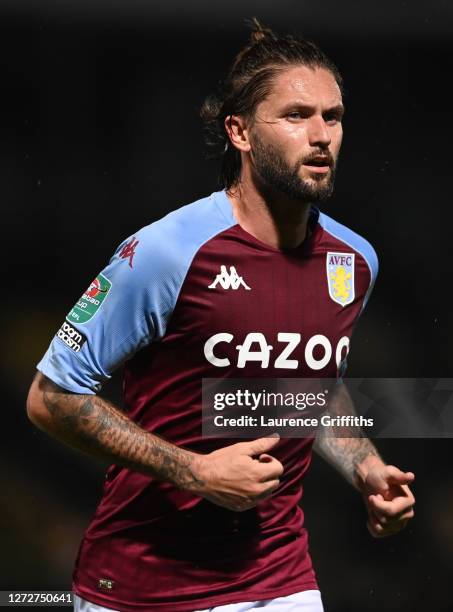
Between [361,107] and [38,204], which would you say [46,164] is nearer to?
[38,204]

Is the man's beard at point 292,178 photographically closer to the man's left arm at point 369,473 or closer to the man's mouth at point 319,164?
the man's mouth at point 319,164

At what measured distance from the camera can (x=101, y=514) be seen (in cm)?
303

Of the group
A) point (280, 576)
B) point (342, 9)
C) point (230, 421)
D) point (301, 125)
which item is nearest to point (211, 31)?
point (342, 9)

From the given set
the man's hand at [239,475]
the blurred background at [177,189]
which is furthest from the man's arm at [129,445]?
the blurred background at [177,189]

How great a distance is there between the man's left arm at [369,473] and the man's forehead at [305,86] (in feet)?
2.58

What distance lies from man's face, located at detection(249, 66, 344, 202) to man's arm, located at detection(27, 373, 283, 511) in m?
0.67

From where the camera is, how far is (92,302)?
111 inches

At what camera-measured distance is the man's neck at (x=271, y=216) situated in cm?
304

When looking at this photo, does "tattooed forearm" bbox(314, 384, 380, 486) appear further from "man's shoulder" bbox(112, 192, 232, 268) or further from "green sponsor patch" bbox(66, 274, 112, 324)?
"green sponsor patch" bbox(66, 274, 112, 324)

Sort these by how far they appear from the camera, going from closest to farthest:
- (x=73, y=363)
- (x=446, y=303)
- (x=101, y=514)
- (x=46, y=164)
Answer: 1. (x=73, y=363)
2. (x=101, y=514)
3. (x=46, y=164)
4. (x=446, y=303)

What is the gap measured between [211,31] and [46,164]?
813mm

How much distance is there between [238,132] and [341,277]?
475mm

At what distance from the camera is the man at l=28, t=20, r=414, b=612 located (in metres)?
2.80

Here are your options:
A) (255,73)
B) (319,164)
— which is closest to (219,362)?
(319,164)
